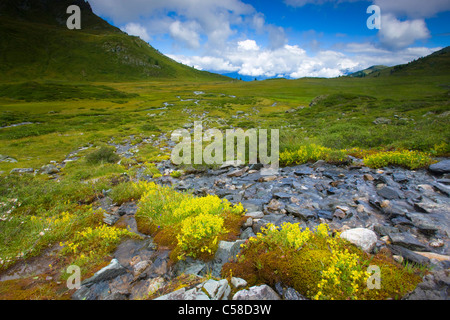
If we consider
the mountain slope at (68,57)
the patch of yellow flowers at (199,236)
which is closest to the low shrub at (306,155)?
the patch of yellow flowers at (199,236)

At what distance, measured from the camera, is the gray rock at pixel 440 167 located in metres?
7.36

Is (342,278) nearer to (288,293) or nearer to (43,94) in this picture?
(288,293)

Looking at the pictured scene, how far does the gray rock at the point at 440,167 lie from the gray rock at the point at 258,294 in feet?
28.3

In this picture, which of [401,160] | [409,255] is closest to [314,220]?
[409,255]

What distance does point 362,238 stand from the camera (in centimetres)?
399

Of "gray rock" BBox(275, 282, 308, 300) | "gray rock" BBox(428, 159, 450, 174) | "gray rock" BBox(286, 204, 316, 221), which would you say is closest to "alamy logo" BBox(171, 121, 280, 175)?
"gray rock" BBox(286, 204, 316, 221)

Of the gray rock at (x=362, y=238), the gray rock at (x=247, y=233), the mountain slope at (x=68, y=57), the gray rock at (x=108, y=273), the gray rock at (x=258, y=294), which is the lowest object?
the gray rock at (x=108, y=273)

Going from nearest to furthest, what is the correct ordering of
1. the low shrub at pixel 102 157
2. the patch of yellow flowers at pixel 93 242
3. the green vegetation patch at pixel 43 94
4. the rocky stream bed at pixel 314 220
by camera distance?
the rocky stream bed at pixel 314 220 < the patch of yellow flowers at pixel 93 242 < the low shrub at pixel 102 157 < the green vegetation patch at pixel 43 94

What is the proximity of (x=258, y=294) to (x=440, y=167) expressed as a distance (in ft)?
30.0

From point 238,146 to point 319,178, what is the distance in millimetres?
6396

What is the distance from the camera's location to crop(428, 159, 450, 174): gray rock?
7.36 m

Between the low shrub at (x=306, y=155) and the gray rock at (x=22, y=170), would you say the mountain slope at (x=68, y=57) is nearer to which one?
the gray rock at (x=22, y=170)

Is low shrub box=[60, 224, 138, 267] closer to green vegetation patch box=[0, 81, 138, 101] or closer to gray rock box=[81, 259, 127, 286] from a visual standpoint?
gray rock box=[81, 259, 127, 286]
